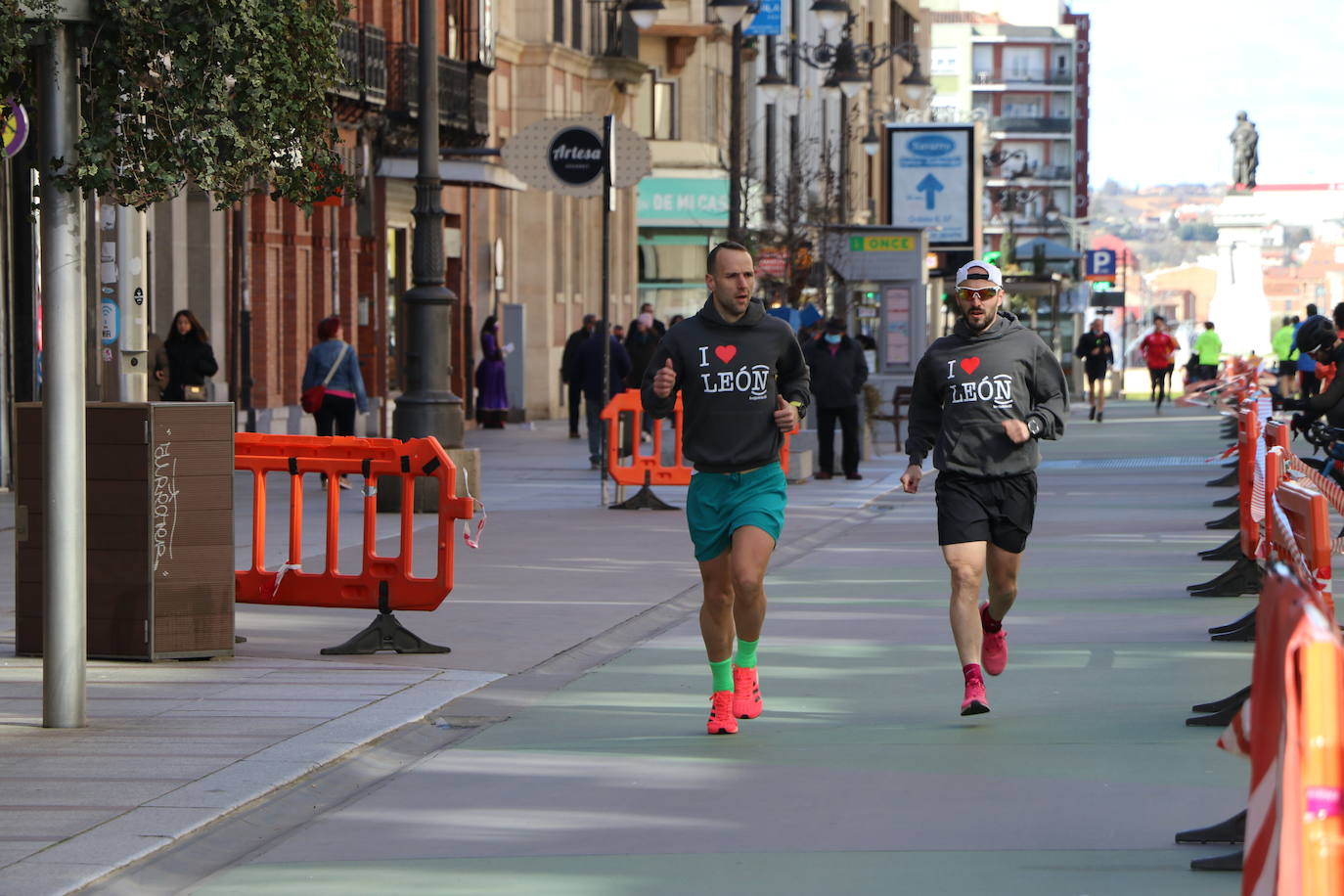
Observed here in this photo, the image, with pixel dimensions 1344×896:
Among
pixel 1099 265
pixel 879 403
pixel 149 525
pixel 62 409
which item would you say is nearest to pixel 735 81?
pixel 879 403

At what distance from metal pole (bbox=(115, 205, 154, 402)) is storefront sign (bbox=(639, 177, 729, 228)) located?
4402 centimetres

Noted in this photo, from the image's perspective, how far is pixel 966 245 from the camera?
171ft

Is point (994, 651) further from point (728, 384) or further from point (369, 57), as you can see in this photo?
point (369, 57)

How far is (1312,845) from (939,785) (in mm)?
3434

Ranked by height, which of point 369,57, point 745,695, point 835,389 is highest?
point 369,57

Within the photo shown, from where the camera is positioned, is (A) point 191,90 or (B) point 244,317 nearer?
(A) point 191,90

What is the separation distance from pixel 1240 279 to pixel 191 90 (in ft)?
273

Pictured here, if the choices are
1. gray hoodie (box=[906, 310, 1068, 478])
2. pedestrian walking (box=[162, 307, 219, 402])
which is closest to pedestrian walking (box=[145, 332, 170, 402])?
pedestrian walking (box=[162, 307, 219, 402])

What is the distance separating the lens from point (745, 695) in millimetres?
9719

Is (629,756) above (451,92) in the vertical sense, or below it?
below

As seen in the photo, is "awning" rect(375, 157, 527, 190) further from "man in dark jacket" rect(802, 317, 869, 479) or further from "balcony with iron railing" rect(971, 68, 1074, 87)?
"balcony with iron railing" rect(971, 68, 1074, 87)

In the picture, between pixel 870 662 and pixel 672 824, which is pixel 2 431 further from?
pixel 672 824

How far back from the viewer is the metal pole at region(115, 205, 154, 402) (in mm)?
11961

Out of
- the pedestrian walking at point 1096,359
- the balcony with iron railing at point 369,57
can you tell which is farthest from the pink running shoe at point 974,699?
the pedestrian walking at point 1096,359
